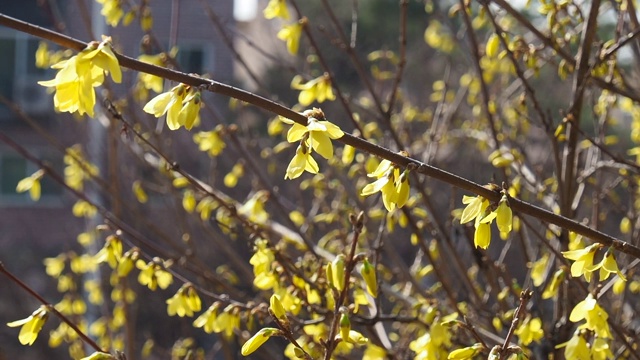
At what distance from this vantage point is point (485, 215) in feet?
6.02

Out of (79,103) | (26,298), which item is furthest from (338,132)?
(26,298)

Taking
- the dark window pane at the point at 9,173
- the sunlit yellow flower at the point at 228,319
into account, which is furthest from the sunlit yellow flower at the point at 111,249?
the dark window pane at the point at 9,173

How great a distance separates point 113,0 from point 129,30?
9611mm

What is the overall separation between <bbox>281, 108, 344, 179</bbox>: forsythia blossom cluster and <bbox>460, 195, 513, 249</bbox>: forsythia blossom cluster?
1.12 feet

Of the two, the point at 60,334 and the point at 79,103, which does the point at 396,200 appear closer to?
the point at 79,103

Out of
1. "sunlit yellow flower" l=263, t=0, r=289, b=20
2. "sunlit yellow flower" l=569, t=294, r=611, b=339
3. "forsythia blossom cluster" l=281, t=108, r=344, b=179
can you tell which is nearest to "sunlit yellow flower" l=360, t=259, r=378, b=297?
"forsythia blossom cluster" l=281, t=108, r=344, b=179

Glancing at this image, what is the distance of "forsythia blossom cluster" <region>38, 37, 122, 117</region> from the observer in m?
1.63

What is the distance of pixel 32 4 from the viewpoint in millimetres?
14430

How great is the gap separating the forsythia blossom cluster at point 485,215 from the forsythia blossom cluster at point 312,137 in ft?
1.12

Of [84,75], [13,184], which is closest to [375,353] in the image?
[84,75]

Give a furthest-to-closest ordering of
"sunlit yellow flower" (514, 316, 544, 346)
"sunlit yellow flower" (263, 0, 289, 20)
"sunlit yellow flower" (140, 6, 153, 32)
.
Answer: "sunlit yellow flower" (140, 6, 153, 32)
"sunlit yellow flower" (263, 0, 289, 20)
"sunlit yellow flower" (514, 316, 544, 346)

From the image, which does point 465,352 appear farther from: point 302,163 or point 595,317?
point 302,163

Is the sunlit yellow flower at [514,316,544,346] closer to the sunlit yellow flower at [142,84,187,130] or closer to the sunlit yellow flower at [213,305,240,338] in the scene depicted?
the sunlit yellow flower at [213,305,240,338]

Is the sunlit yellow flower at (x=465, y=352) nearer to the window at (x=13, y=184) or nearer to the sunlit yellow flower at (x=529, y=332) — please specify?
the sunlit yellow flower at (x=529, y=332)
